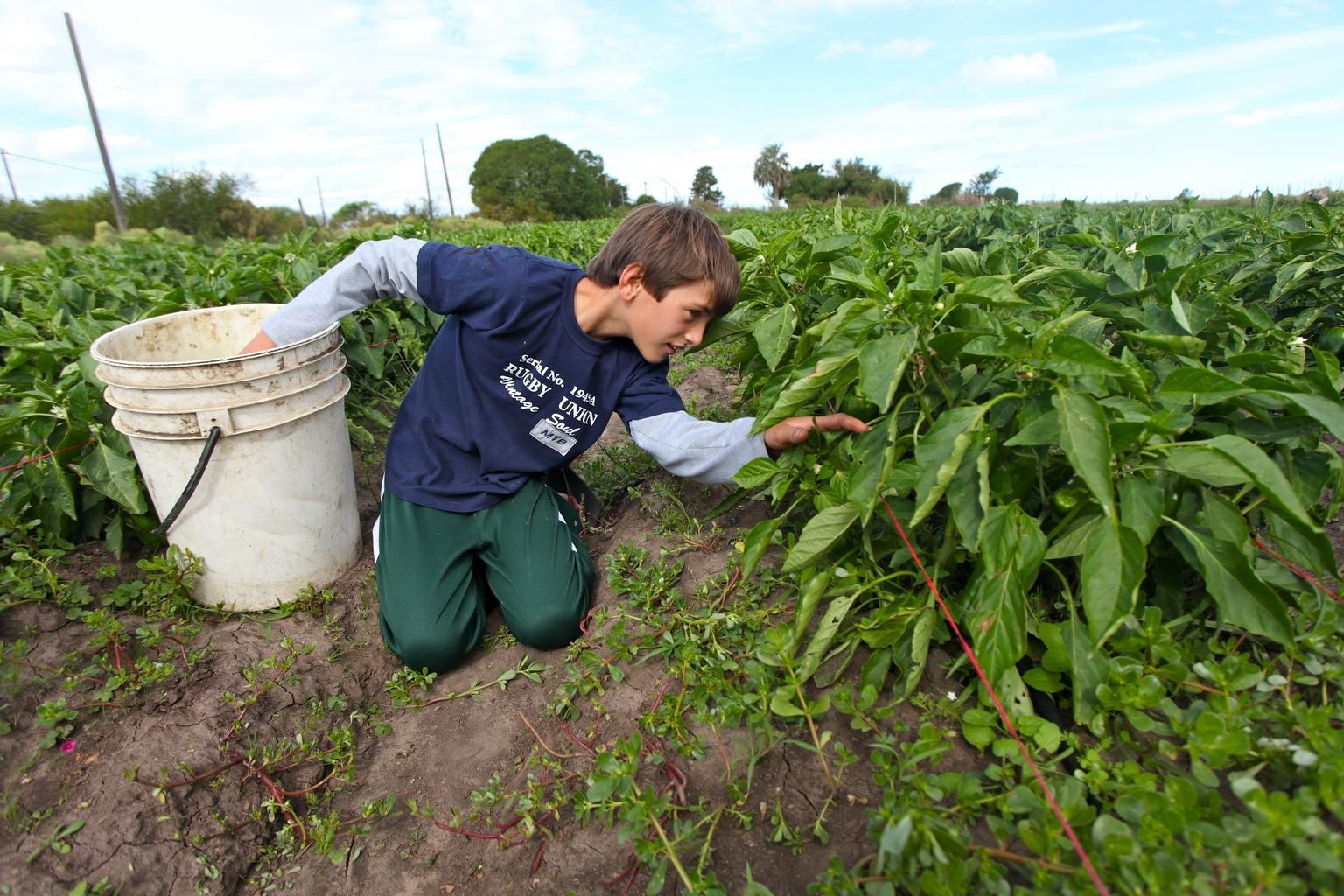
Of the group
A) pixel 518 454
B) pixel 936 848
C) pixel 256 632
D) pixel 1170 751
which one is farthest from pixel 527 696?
pixel 1170 751

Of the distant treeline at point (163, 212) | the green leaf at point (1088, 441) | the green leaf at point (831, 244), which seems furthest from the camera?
the distant treeline at point (163, 212)

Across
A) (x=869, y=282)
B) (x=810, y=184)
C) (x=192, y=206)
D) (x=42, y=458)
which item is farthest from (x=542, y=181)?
(x=869, y=282)

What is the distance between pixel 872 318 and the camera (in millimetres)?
1586

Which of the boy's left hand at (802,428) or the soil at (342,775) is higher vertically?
the boy's left hand at (802,428)

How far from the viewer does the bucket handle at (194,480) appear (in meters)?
2.22

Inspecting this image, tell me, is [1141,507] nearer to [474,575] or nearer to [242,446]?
[474,575]

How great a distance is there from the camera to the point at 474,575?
2.61m

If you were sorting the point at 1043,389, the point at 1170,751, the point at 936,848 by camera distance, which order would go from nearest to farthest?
the point at 936,848 → the point at 1170,751 → the point at 1043,389

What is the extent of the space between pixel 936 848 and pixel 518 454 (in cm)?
178

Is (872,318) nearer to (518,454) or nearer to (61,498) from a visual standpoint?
(518,454)

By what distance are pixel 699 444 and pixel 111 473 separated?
74.0 inches

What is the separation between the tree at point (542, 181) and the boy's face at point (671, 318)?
4878cm

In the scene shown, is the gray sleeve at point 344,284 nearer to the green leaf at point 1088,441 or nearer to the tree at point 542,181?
the green leaf at point 1088,441

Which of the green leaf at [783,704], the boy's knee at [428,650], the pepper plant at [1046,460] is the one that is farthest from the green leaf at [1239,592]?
the boy's knee at [428,650]
